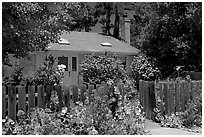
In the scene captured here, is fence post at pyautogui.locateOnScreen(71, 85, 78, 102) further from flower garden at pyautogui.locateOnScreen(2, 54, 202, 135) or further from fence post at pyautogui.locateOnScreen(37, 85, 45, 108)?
fence post at pyautogui.locateOnScreen(37, 85, 45, 108)

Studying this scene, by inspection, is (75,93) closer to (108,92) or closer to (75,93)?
(75,93)

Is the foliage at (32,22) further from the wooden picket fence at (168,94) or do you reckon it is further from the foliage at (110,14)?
the foliage at (110,14)

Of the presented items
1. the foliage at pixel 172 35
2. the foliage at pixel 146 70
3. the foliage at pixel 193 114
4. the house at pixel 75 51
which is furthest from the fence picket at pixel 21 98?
the foliage at pixel 146 70

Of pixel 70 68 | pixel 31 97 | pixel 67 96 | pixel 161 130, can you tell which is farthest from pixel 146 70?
pixel 31 97

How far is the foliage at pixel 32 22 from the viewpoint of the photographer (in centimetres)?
650

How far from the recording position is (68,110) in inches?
267

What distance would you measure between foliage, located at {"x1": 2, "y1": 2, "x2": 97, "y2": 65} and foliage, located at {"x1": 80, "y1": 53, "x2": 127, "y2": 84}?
12.1 ft

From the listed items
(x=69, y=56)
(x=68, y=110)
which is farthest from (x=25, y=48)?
(x=69, y=56)

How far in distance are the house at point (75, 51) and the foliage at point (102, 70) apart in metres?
4.07

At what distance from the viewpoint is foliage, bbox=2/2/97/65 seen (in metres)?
6.50

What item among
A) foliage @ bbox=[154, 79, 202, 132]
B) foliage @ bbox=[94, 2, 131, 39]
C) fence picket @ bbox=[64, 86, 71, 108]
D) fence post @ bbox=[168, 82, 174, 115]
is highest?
foliage @ bbox=[94, 2, 131, 39]

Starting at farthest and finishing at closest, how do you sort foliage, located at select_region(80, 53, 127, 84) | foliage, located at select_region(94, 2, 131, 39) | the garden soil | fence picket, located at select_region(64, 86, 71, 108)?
1. foliage, located at select_region(94, 2, 131, 39)
2. foliage, located at select_region(80, 53, 127, 84)
3. the garden soil
4. fence picket, located at select_region(64, 86, 71, 108)

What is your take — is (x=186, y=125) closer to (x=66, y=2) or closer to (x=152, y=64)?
(x=66, y=2)

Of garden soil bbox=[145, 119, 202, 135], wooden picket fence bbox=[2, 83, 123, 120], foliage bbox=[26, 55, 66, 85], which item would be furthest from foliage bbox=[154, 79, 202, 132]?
foliage bbox=[26, 55, 66, 85]
